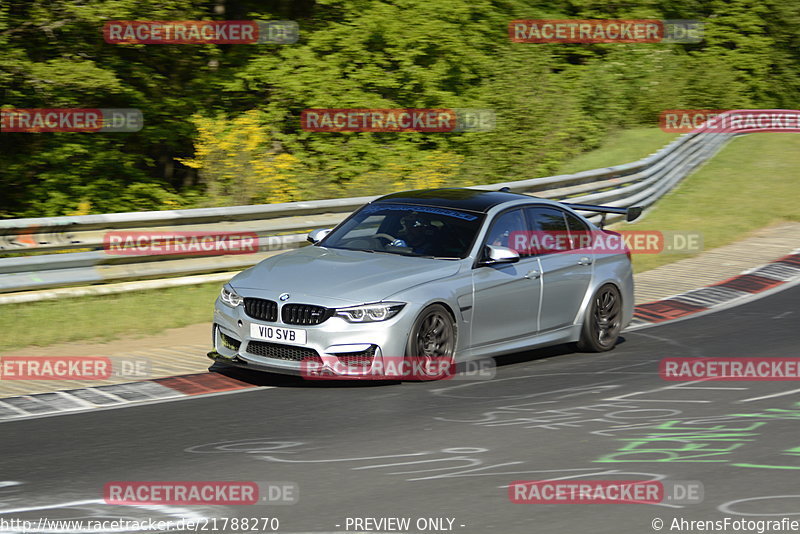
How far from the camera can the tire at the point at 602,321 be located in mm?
10945

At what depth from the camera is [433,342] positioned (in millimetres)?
9297

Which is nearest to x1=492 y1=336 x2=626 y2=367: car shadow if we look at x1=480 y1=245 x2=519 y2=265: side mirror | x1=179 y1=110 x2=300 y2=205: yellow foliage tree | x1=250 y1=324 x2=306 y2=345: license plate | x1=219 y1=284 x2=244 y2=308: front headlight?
x1=480 y1=245 x2=519 y2=265: side mirror

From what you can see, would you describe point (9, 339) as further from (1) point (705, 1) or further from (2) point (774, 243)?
(1) point (705, 1)

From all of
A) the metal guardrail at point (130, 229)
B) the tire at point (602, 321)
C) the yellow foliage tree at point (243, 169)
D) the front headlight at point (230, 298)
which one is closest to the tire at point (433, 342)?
the front headlight at point (230, 298)

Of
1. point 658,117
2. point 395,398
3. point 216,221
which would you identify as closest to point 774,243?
point 216,221

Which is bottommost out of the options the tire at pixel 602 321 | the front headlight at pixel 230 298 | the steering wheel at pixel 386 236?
the tire at pixel 602 321

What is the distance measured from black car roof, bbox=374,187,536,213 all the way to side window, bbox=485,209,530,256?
153 millimetres

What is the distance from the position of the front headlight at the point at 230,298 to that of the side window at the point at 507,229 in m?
2.31

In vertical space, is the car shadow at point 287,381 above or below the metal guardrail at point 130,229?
below

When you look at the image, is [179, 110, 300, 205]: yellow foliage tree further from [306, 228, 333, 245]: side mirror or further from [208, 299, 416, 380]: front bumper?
[208, 299, 416, 380]: front bumper

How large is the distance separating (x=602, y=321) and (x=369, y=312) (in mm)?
3196

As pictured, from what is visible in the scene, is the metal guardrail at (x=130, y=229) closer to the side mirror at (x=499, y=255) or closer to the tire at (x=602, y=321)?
the tire at (x=602, y=321)

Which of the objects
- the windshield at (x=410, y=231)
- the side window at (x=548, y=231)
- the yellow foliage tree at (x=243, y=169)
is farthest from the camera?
the yellow foliage tree at (x=243, y=169)

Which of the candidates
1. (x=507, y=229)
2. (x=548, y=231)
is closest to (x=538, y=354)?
(x=548, y=231)
